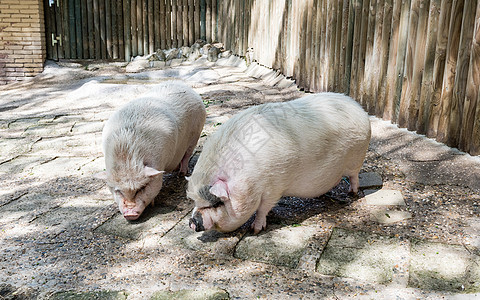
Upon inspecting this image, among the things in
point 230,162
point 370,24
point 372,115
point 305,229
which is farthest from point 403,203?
point 370,24

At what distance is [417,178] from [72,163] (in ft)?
12.1

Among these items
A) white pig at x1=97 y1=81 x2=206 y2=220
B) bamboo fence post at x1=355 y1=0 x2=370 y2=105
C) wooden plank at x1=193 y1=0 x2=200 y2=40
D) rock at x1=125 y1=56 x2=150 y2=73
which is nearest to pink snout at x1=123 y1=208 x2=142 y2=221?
white pig at x1=97 y1=81 x2=206 y2=220

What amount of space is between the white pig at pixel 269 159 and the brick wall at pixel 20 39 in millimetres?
10630

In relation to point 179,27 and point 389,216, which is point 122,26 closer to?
point 179,27

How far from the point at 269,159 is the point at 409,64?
246cm

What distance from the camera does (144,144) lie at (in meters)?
3.72

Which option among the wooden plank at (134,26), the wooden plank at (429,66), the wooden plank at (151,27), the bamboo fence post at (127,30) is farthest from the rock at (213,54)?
the wooden plank at (429,66)

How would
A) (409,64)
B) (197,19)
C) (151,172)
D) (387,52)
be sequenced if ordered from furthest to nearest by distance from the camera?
(197,19) → (387,52) → (409,64) → (151,172)

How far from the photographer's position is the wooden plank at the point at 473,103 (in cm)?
388

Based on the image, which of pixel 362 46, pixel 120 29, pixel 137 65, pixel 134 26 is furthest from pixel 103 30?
pixel 362 46

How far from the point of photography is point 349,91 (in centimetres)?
621

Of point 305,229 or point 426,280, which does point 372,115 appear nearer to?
point 305,229

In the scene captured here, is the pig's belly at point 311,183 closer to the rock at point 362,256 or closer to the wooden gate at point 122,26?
the rock at point 362,256

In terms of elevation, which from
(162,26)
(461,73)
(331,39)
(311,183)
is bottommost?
(311,183)
